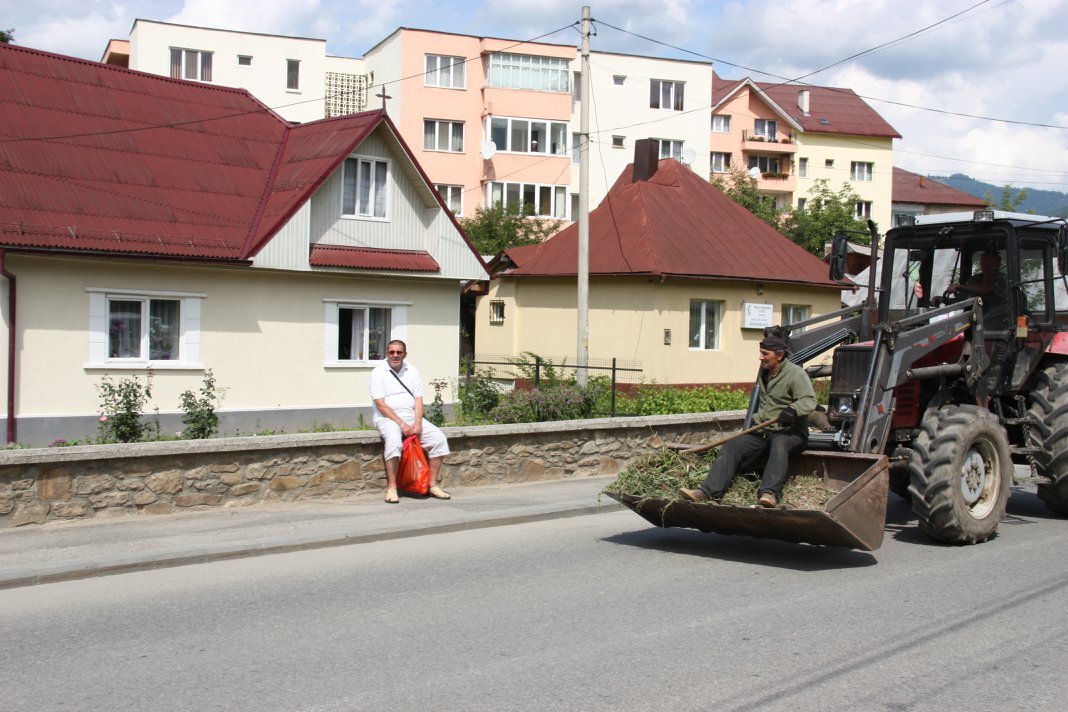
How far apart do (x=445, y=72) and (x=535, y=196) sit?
7243 millimetres

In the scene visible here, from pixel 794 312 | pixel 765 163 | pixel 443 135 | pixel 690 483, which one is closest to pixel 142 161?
pixel 690 483

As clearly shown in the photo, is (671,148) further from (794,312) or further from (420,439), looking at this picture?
(420,439)

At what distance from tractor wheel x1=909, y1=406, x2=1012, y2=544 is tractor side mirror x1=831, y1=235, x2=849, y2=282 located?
1.68 metres

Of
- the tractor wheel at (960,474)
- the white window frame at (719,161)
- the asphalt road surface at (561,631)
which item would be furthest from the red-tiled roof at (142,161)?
the white window frame at (719,161)

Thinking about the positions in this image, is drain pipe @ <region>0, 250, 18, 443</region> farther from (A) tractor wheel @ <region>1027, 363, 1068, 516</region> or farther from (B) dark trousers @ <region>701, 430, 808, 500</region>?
(A) tractor wheel @ <region>1027, 363, 1068, 516</region>

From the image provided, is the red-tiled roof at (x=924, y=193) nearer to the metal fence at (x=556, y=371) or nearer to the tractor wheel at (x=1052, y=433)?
the metal fence at (x=556, y=371)

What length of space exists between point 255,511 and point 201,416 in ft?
8.24

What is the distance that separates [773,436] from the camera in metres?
8.90

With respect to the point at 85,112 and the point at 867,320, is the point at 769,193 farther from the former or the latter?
the point at 867,320

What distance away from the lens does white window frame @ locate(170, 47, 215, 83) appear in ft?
161

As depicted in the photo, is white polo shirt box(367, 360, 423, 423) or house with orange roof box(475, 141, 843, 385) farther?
house with orange roof box(475, 141, 843, 385)

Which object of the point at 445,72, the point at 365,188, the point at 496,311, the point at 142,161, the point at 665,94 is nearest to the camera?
the point at 142,161

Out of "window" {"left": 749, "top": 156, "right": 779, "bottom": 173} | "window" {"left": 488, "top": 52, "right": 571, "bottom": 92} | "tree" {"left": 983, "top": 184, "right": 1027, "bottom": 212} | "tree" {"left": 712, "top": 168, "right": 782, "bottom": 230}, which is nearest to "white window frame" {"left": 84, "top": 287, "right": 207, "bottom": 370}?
Answer: "tree" {"left": 712, "top": 168, "right": 782, "bottom": 230}

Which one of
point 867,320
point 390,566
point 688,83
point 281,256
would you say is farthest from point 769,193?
point 390,566
